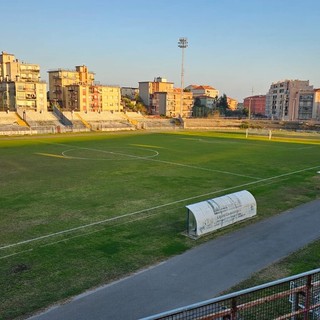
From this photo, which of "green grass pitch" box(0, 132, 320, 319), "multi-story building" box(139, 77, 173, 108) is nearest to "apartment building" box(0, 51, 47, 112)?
"multi-story building" box(139, 77, 173, 108)

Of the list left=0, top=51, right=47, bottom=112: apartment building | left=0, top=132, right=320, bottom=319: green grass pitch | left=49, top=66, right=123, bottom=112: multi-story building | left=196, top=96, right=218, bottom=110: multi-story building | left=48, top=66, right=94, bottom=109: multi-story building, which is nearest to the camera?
left=0, top=132, right=320, bottom=319: green grass pitch

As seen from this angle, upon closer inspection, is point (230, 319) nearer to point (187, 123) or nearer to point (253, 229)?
point (253, 229)

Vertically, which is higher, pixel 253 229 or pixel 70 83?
pixel 70 83

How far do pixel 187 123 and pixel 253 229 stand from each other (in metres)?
79.1

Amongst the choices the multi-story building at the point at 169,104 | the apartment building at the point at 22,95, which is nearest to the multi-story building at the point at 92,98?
the apartment building at the point at 22,95

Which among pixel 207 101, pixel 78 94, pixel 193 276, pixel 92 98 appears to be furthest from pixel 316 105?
pixel 193 276

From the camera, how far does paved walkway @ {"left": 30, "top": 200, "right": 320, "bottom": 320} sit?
31.1 ft

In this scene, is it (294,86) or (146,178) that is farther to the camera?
(294,86)

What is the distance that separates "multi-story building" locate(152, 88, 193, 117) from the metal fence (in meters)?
133

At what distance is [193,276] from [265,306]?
2857 millimetres

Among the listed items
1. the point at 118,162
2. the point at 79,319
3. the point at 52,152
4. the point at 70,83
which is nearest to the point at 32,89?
the point at 70,83

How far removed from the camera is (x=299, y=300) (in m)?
7.75

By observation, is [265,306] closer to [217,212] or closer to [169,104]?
[217,212]

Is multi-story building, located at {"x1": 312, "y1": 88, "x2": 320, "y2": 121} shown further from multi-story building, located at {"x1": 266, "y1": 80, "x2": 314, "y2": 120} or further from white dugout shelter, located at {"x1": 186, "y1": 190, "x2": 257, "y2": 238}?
white dugout shelter, located at {"x1": 186, "y1": 190, "x2": 257, "y2": 238}
